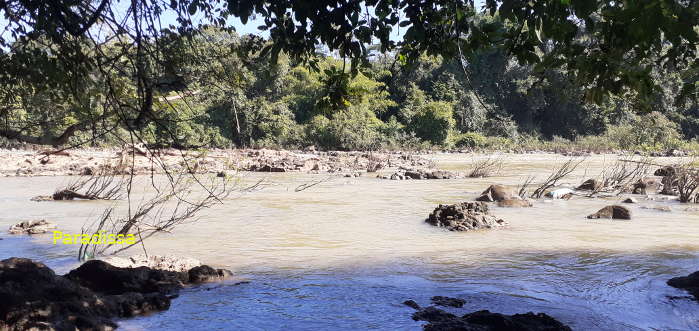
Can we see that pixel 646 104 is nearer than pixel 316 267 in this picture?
Yes

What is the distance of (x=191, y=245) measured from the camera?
7.71 meters

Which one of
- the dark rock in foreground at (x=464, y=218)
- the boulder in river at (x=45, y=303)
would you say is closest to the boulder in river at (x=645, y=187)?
the dark rock in foreground at (x=464, y=218)

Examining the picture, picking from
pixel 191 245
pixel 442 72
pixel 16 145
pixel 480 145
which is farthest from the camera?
pixel 442 72

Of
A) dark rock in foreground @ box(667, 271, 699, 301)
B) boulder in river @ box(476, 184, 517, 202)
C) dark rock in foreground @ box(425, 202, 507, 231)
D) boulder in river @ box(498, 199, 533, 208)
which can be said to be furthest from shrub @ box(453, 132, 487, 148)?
dark rock in foreground @ box(667, 271, 699, 301)

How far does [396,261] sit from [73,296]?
12.1ft

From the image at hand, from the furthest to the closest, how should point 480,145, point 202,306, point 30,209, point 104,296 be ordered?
1. point 480,145
2. point 30,209
3. point 202,306
4. point 104,296

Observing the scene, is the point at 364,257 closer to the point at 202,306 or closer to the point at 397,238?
the point at 397,238

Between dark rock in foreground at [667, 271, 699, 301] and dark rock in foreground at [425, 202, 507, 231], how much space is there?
11.1 feet

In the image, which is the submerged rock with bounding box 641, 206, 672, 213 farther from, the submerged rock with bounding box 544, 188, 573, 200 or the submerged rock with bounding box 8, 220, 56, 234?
the submerged rock with bounding box 8, 220, 56, 234

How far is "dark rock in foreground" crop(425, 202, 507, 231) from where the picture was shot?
29.0ft

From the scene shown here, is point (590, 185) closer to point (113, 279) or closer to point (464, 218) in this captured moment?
point (464, 218)

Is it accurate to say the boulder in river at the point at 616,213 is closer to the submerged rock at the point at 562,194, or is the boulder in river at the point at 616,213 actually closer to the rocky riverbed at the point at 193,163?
the submerged rock at the point at 562,194

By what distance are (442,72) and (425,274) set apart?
38.3m

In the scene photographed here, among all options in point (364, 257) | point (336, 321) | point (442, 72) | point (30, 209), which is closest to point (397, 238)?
point (364, 257)
